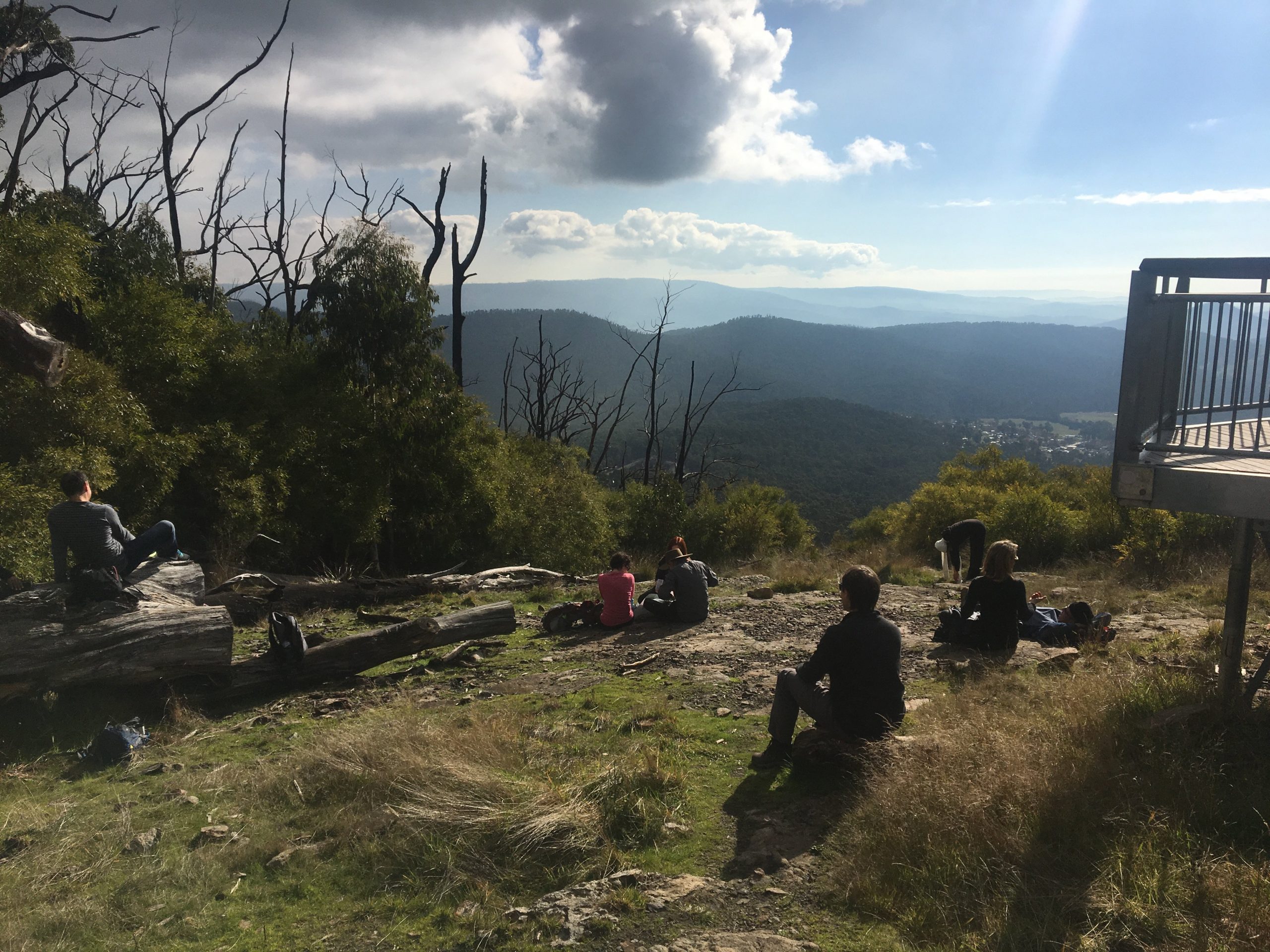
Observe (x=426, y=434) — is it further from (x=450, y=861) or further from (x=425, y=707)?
(x=450, y=861)

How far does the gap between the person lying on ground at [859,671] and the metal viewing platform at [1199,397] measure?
1.66m

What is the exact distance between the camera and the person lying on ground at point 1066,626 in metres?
8.01

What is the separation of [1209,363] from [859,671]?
10.7 feet

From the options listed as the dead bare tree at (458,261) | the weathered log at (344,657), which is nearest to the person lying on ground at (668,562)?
the weathered log at (344,657)

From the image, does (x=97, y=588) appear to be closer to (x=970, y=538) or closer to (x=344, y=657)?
(x=344, y=657)

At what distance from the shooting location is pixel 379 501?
18.5 m

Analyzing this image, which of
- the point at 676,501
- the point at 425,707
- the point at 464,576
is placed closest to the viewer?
the point at 425,707

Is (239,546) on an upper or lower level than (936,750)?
lower

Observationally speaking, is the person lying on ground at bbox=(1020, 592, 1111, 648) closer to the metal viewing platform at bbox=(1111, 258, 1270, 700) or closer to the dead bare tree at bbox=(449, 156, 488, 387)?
the metal viewing platform at bbox=(1111, 258, 1270, 700)

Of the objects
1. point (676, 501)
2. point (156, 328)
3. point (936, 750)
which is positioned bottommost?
point (676, 501)

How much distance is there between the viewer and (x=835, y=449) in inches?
4141

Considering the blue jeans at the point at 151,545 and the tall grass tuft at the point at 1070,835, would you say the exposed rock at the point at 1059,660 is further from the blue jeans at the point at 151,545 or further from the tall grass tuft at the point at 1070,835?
the blue jeans at the point at 151,545

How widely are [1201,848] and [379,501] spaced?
1728 cm

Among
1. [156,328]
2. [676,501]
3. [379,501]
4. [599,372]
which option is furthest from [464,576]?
[599,372]
